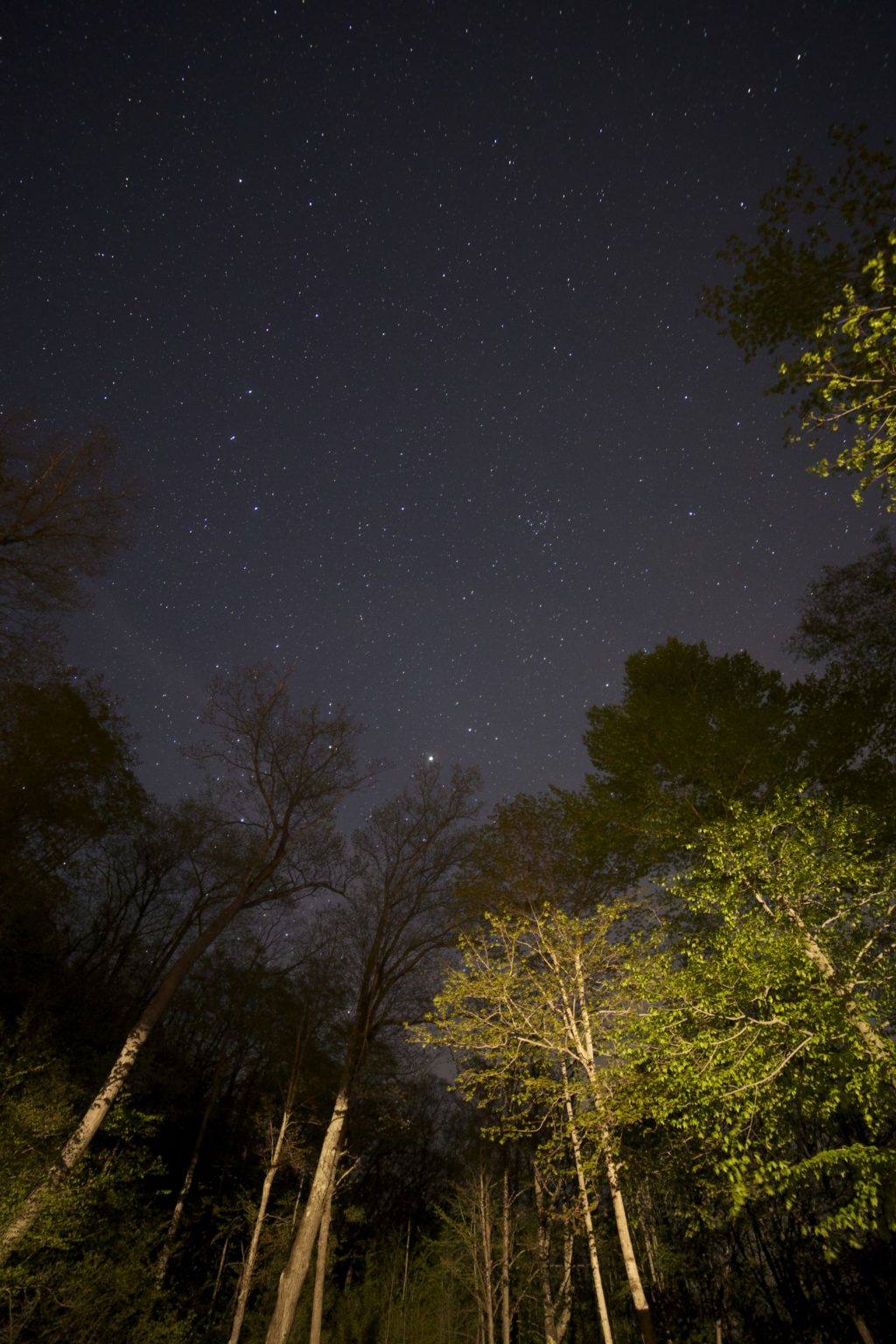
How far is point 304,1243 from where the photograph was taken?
9.55 m

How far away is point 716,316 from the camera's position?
20.6 feet

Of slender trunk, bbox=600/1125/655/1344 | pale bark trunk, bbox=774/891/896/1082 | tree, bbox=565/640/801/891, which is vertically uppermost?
tree, bbox=565/640/801/891

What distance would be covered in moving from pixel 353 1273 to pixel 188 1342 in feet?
46.9

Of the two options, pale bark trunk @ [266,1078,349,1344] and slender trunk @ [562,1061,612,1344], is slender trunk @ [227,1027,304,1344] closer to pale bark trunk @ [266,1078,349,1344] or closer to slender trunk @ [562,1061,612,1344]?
pale bark trunk @ [266,1078,349,1344]

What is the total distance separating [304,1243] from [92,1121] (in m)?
4.61

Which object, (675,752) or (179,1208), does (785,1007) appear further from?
(179,1208)

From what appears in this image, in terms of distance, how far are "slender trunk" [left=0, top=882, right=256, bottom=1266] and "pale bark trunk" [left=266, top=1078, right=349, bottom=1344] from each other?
4.22m

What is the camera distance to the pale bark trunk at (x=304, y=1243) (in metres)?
9.16

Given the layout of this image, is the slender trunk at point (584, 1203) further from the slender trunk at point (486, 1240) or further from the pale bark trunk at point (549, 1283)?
the slender trunk at point (486, 1240)

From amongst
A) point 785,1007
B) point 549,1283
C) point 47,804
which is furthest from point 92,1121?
point 549,1283

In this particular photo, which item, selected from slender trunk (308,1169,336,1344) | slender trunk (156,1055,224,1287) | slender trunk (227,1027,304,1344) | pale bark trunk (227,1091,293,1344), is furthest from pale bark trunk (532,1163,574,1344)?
slender trunk (156,1055,224,1287)

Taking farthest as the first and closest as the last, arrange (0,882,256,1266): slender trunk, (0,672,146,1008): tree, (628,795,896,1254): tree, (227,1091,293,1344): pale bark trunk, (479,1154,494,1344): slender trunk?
1. (479,1154,494,1344): slender trunk
2. (227,1091,293,1344): pale bark trunk
3. (0,672,146,1008): tree
4. (0,882,256,1266): slender trunk
5. (628,795,896,1254): tree

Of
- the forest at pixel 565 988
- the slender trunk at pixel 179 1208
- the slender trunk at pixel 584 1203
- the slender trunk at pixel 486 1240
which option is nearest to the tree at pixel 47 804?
the forest at pixel 565 988

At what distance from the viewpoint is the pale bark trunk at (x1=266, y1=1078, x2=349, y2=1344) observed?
9156 mm
